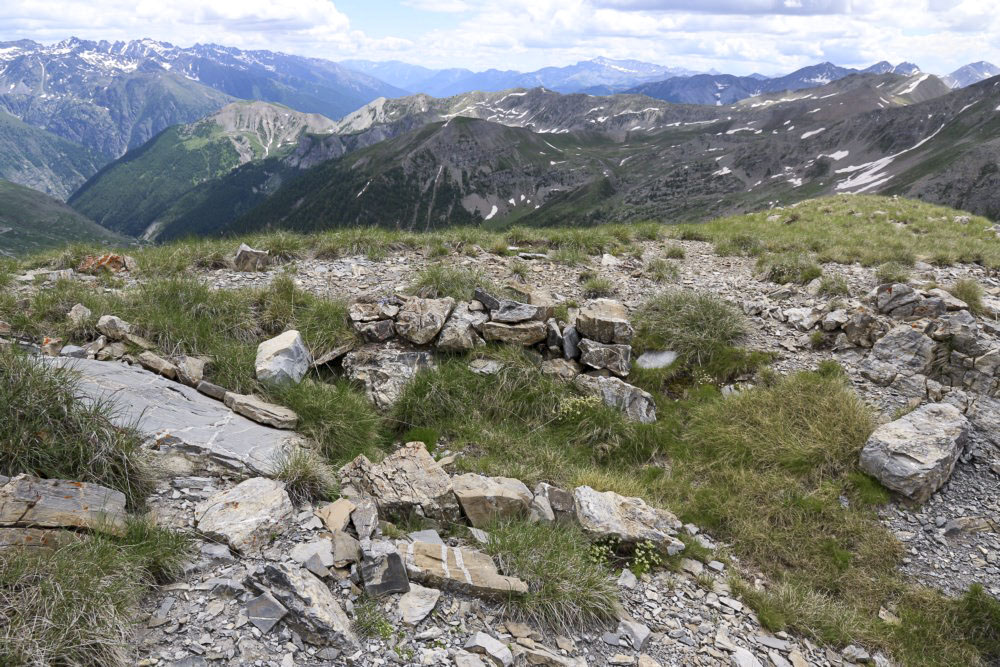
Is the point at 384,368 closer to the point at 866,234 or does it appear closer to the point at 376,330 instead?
the point at 376,330

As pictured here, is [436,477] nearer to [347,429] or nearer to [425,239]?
[347,429]

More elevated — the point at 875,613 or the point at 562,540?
the point at 562,540

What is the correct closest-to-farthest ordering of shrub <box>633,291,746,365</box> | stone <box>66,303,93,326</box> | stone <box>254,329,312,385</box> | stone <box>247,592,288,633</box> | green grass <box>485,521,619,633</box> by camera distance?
stone <box>247,592,288,633</box>, green grass <box>485,521,619,633</box>, stone <box>254,329,312,385</box>, stone <box>66,303,93,326</box>, shrub <box>633,291,746,365</box>

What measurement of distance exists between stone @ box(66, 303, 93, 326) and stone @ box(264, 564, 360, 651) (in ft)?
25.4

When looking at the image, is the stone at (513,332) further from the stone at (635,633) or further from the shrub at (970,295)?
the shrub at (970,295)

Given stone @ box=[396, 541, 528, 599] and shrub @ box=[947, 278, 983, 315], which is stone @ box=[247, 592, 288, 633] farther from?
shrub @ box=[947, 278, 983, 315]

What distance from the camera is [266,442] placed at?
25.9 feet

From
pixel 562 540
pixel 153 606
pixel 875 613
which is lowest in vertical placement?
pixel 875 613

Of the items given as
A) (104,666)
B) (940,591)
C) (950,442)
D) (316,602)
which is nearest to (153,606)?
(104,666)

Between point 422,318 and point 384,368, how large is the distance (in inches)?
56.1

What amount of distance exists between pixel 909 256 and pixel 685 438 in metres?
12.0

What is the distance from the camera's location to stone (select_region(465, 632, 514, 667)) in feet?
16.3

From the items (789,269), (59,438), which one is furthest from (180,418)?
(789,269)

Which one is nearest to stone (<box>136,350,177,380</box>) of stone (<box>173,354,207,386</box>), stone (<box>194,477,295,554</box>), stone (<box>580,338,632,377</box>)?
stone (<box>173,354,207,386</box>)
